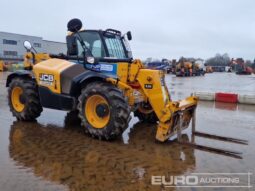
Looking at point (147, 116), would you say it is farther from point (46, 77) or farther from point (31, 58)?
point (31, 58)

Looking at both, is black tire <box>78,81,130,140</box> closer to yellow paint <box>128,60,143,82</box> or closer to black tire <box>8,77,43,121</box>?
yellow paint <box>128,60,143,82</box>

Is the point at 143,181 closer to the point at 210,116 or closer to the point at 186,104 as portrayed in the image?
the point at 186,104

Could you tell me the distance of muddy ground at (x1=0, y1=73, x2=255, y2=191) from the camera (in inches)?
175

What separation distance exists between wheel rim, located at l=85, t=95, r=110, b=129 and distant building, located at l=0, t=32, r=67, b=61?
193ft

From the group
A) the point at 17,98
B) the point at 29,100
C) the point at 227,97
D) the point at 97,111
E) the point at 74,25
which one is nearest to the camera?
the point at 97,111

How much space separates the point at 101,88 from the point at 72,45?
1.87 meters

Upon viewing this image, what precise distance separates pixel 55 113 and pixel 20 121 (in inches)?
59.8

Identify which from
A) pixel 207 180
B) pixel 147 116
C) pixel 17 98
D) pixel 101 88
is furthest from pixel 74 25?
pixel 207 180

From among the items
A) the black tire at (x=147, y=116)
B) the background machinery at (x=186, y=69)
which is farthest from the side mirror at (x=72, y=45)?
the background machinery at (x=186, y=69)

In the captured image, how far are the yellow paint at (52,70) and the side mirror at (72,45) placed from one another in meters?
0.31

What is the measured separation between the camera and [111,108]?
6.17 metres

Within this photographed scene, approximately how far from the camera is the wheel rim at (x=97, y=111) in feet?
21.4

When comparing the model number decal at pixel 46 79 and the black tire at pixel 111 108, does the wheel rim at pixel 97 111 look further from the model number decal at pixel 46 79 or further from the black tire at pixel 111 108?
the model number decal at pixel 46 79

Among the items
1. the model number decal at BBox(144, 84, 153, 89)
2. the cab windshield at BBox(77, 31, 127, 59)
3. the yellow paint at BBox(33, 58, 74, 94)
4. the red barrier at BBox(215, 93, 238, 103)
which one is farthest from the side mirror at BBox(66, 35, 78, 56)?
the red barrier at BBox(215, 93, 238, 103)
